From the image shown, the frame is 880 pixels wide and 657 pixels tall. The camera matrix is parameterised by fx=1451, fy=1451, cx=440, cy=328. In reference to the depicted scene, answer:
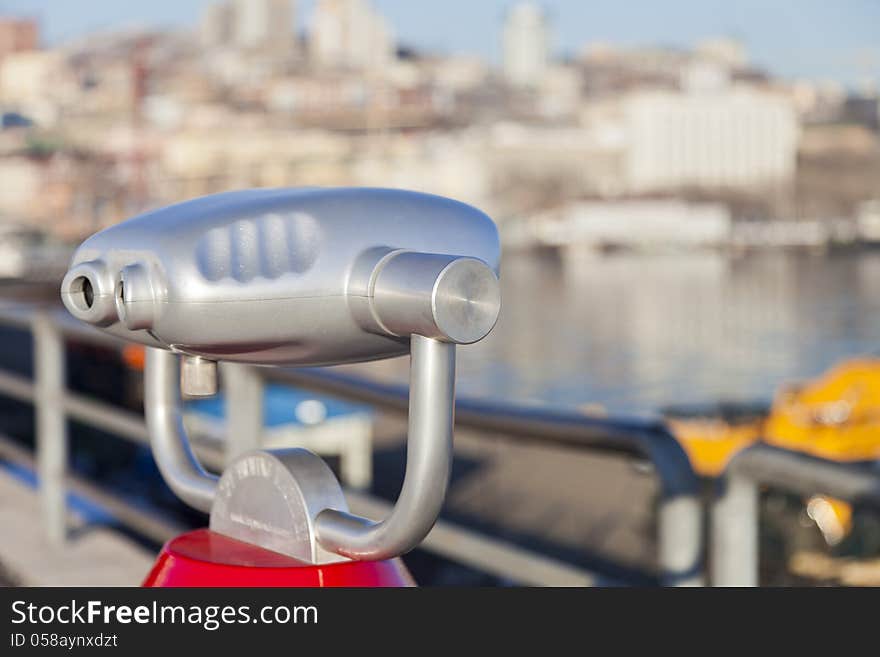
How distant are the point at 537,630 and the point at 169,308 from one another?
230mm

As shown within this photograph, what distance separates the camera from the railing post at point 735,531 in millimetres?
1330

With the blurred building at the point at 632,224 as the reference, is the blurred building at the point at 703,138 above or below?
above

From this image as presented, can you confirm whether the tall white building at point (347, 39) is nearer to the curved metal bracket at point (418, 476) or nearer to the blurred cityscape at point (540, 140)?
the blurred cityscape at point (540, 140)

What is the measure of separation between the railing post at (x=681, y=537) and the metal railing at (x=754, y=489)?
18mm

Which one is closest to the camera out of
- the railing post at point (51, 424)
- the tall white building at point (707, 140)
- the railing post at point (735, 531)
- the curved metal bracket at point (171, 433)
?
the curved metal bracket at point (171, 433)

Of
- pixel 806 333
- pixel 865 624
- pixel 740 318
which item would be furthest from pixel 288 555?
pixel 740 318

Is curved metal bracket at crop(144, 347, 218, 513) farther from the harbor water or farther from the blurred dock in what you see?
the harbor water

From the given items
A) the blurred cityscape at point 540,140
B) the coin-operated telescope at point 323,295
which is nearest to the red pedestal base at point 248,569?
the coin-operated telescope at point 323,295

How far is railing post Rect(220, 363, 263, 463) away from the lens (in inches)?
90.7

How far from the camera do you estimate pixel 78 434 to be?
25.7 feet

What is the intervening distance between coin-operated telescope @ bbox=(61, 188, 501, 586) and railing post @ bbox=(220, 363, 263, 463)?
1.60 metres

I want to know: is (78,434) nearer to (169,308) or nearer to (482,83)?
(169,308)

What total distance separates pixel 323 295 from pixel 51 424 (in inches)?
110

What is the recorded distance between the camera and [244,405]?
2.31 metres
